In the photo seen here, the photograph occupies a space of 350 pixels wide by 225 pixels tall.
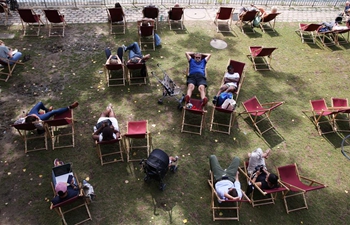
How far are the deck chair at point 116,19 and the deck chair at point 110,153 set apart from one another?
654cm

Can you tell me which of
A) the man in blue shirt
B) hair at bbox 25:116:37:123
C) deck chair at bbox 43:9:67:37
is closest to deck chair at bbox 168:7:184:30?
the man in blue shirt

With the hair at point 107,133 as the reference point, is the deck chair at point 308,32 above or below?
above

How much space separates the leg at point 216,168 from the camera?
6829 mm

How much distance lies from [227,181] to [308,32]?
10.5 metres

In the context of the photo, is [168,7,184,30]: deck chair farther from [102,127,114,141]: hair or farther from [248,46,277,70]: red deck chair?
[102,127,114,141]: hair

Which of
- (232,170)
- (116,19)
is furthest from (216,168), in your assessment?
(116,19)

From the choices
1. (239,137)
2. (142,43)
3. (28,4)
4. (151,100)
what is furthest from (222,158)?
(28,4)

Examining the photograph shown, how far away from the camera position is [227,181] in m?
6.70

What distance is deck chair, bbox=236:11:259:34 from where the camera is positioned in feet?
41.9

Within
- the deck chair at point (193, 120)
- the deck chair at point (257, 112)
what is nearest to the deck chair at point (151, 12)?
the deck chair at point (193, 120)

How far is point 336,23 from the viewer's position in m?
12.8

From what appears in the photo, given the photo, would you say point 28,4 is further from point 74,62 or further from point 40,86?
point 40,86

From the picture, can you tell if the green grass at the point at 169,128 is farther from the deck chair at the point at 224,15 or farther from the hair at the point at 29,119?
the hair at the point at 29,119

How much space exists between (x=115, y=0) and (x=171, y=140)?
10.1 metres
